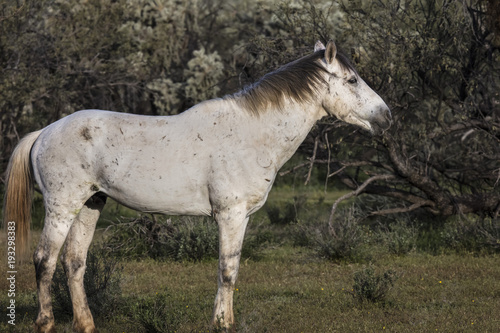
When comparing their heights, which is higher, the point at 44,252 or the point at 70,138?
the point at 70,138

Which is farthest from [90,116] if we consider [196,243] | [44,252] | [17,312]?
[196,243]

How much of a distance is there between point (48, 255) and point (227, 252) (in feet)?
4.61

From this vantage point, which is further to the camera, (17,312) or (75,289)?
(17,312)

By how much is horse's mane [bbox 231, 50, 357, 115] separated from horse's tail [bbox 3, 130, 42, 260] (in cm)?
180

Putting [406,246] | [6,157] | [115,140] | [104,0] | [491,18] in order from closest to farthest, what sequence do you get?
[115,140] → [491,18] → [406,246] → [6,157] → [104,0]

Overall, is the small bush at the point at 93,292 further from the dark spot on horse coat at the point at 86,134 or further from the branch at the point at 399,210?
the branch at the point at 399,210

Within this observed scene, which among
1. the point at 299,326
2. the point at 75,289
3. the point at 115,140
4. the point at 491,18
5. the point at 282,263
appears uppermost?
the point at 491,18

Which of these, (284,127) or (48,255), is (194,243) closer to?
(48,255)

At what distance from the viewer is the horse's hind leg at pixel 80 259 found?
5168 millimetres

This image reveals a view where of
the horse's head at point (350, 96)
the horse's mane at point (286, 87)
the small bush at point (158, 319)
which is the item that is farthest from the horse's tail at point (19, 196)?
the horse's head at point (350, 96)

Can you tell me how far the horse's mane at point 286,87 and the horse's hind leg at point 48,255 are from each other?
167 centimetres

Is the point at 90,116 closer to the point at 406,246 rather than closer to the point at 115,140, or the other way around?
the point at 115,140

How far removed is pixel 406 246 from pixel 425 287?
197 cm

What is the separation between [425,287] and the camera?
6957mm
